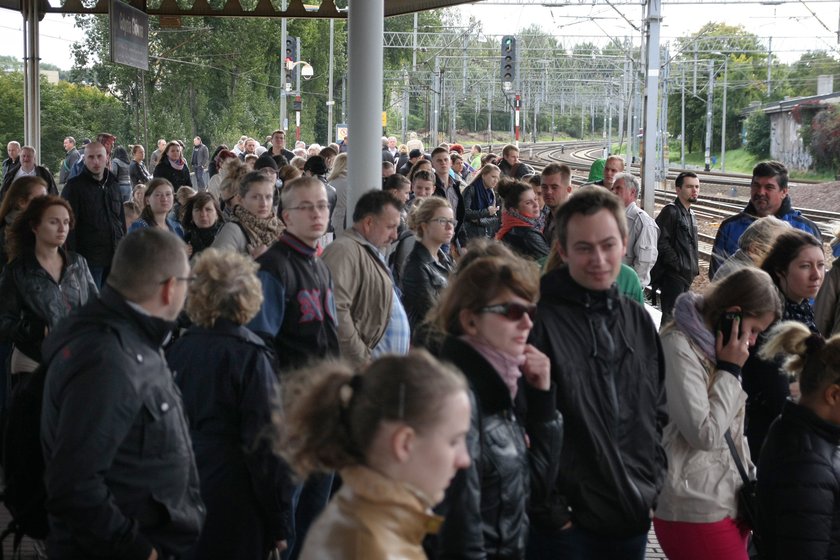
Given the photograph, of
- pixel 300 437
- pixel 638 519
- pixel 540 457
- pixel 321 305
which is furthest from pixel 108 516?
pixel 321 305

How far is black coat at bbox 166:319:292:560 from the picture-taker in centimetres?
A: 418

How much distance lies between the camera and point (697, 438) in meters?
4.17

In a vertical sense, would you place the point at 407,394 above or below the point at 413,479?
above

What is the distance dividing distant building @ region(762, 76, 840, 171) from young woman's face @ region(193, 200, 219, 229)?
5285cm

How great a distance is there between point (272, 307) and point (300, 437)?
8.80ft

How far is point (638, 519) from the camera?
3.77 meters

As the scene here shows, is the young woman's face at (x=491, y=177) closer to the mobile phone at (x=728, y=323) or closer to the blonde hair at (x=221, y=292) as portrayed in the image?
the mobile phone at (x=728, y=323)

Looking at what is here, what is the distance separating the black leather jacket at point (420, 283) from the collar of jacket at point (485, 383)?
340 cm

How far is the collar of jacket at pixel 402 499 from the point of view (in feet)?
7.52

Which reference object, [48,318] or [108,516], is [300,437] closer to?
[108,516]

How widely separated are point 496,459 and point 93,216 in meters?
7.78

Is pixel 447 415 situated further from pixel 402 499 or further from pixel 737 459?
pixel 737 459

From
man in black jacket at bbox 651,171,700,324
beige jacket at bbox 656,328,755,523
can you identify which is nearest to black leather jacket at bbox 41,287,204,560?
beige jacket at bbox 656,328,755,523

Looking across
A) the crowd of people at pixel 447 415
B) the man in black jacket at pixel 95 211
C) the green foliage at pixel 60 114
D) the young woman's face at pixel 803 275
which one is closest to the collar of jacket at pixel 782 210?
the young woman's face at pixel 803 275
